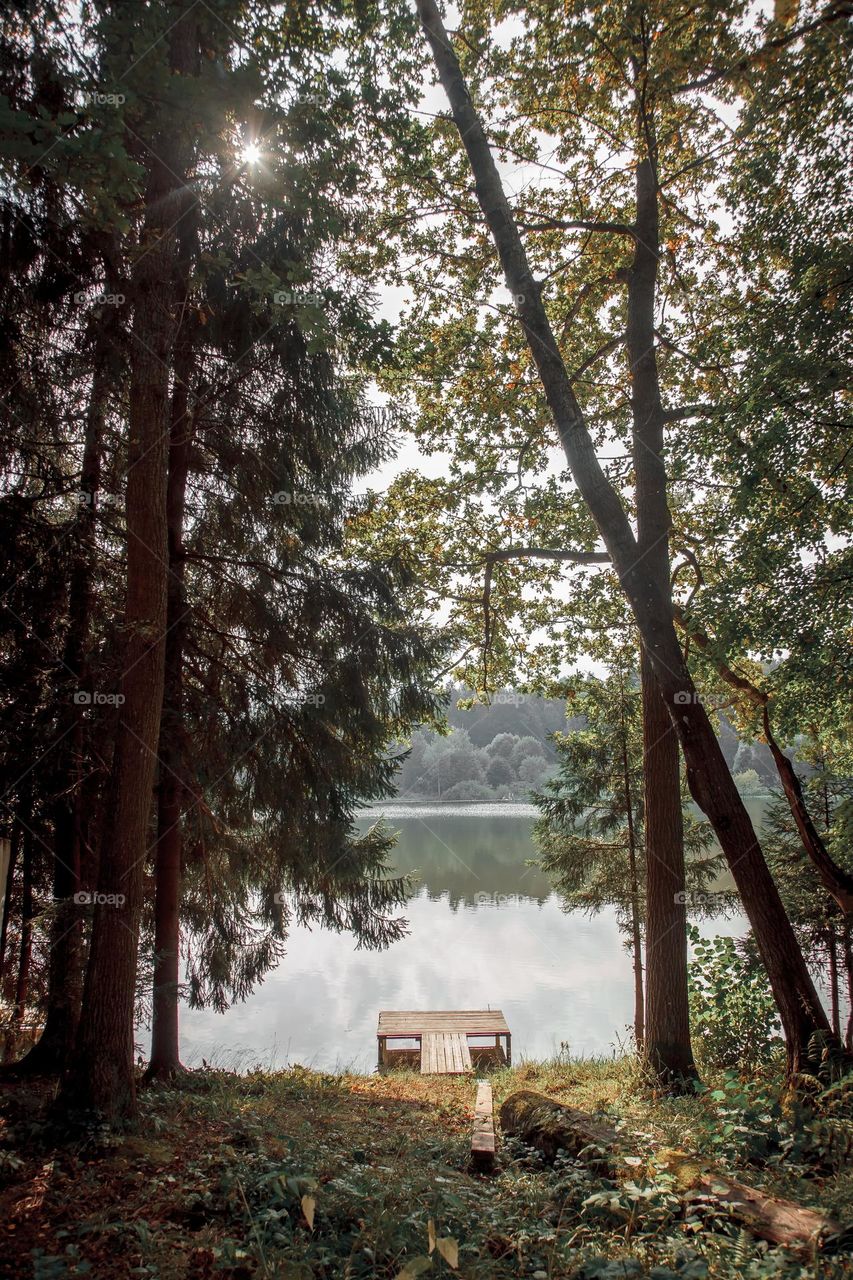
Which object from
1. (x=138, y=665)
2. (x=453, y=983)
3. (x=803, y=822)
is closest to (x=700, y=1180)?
(x=803, y=822)

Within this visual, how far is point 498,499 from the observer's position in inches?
348

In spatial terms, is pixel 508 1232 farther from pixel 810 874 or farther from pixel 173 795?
pixel 810 874

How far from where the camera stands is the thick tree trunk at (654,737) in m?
6.53

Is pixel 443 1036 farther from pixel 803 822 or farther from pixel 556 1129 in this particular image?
→ pixel 556 1129

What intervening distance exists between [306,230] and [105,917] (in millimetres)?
5303

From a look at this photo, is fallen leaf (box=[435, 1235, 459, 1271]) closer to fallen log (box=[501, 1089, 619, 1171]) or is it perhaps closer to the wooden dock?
fallen log (box=[501, 1089, 619, 1171])

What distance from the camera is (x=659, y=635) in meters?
5.78

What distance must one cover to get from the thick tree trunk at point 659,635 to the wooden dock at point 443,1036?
26.5ft

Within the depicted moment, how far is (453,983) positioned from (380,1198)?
17.1 metres

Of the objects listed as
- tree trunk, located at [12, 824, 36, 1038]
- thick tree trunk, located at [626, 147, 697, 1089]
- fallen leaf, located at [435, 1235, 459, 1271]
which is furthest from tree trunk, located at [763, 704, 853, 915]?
tree trunk, located at [12, 824, 36, 1038]

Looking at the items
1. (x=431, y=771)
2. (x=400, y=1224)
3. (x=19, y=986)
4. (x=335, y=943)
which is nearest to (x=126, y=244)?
(x=400, y=1224)

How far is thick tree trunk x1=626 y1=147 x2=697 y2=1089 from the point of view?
21.4 feet

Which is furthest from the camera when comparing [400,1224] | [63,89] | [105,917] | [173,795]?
[173,795]

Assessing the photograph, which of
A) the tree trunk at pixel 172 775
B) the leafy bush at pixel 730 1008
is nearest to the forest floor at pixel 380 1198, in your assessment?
→ the tree trunk at pixel 172 775
